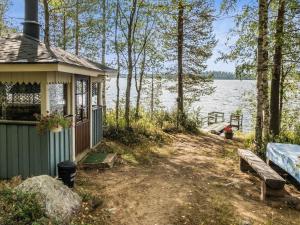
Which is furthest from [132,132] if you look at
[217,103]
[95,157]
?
[217,103]

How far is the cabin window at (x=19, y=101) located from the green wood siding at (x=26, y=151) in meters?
0.26

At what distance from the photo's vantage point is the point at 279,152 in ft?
24.5

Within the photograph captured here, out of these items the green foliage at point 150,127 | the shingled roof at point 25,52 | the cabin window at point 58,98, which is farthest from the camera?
the green foliage at point 150,127

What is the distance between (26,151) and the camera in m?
6.50

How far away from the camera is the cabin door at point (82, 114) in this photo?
27.7 ft

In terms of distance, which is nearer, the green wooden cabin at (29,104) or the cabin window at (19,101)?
the green wooden cabin at (29,104)

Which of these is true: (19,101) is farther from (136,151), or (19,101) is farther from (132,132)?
(132,132)

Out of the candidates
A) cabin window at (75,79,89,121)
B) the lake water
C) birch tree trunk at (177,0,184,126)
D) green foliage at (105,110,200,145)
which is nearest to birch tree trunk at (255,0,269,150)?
the lake water

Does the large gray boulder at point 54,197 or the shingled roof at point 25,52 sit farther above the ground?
the shingled roof at point 25,52

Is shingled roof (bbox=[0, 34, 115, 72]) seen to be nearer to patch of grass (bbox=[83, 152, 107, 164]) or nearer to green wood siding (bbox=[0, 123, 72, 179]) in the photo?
green wood siding (bbox=[0, 123, 72, 179])

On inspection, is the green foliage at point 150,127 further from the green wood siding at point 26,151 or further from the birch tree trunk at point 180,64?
the green wood siding at point 26,151

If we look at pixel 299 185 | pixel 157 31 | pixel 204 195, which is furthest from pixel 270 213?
pixel 157 31

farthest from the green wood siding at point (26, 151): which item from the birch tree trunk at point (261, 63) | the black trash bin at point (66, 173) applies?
the birch tree trunk at point (261, 63)

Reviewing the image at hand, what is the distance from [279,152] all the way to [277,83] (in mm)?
4410
